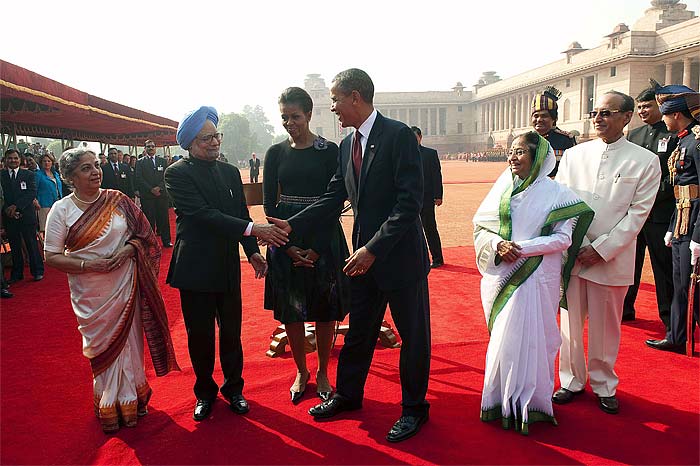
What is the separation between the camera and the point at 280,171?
3346 mm

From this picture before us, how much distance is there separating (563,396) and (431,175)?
14.2 ft

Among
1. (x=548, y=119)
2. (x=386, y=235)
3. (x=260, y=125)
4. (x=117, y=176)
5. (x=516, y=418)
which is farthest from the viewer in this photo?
(x=260, y=125)

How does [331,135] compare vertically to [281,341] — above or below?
above

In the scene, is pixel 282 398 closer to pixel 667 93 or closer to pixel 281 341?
pixel 281 341

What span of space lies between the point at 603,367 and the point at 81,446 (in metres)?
3.00

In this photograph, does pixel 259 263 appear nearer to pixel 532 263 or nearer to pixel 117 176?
pixel 532 263

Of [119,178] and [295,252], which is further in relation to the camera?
[119,178]

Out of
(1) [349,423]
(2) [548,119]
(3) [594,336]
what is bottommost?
(1) [349,423]

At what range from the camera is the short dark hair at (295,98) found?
10.5ft

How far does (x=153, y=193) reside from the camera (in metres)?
10.2

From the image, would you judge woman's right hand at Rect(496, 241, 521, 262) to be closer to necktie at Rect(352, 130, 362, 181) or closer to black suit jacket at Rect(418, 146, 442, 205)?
necktie at Rect(352, 130, 362, 181)

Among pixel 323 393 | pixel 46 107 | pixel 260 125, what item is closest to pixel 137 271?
pixel 323 393

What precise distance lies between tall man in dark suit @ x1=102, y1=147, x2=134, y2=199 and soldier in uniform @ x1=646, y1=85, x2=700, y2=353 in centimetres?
932

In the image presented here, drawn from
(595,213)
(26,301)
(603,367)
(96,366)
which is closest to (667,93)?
(595,213)
